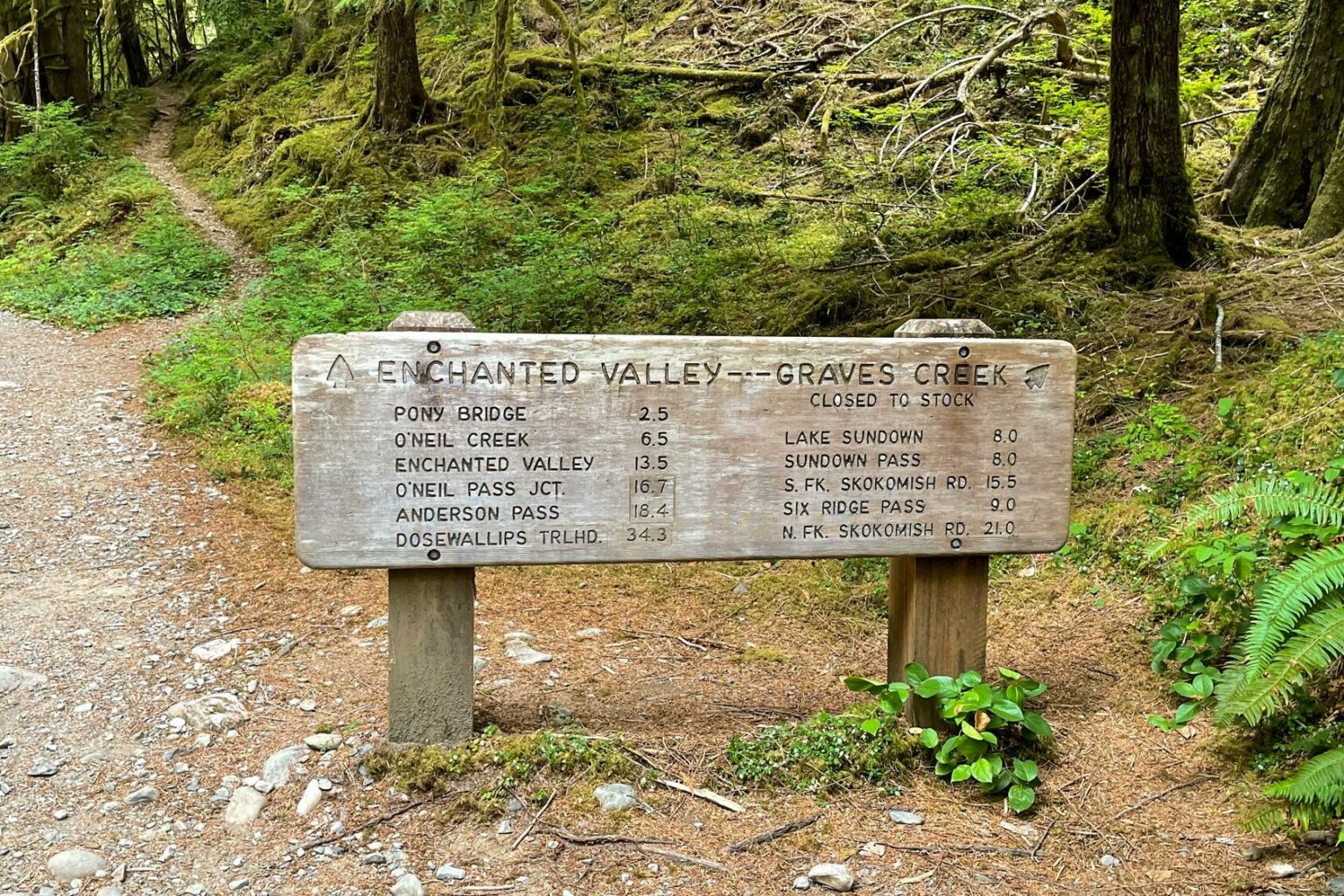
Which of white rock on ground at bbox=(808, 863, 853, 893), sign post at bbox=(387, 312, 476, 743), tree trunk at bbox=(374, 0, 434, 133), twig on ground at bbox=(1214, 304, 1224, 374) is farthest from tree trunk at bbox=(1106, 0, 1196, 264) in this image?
tree trunk at bbox=(374, 0, 434, 133)

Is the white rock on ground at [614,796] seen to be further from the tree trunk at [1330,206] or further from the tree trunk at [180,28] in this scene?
the tree trunk at [180,28]

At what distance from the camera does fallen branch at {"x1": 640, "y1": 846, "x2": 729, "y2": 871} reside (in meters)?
2.96

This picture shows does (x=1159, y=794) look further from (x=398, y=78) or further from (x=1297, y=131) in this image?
(x=398, y=78)

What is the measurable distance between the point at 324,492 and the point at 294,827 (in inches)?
43.4

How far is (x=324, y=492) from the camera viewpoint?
319 centimetres

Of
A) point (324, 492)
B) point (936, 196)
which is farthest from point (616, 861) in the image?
point (936, 196)

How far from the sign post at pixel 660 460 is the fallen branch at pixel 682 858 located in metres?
0.87

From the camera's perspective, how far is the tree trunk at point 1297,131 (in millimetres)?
6633

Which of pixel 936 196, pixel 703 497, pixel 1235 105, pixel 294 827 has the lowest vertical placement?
pixel 294 827

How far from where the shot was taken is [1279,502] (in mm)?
3322

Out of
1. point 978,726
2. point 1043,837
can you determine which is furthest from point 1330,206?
point 1043,837

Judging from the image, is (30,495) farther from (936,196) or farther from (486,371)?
(936,196)

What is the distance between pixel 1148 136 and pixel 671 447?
4.88 meters

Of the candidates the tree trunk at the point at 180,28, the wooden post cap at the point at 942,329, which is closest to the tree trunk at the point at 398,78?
the wooden post cap at the point at 942,329
